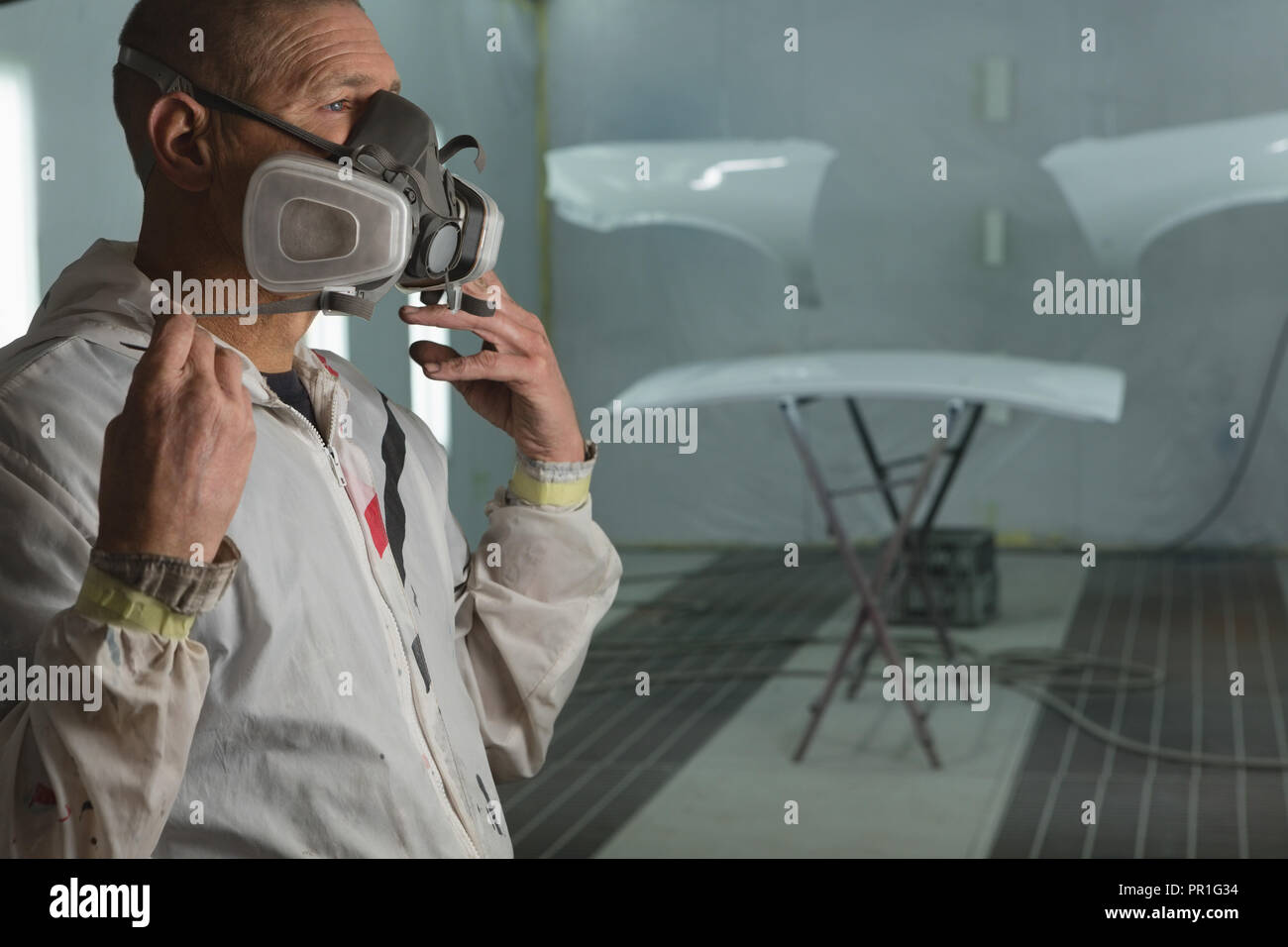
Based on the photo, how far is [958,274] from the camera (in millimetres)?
6102

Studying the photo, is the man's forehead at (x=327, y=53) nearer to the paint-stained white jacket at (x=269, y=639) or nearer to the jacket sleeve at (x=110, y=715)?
the paint-stained white jacket at (x=269, y=639)

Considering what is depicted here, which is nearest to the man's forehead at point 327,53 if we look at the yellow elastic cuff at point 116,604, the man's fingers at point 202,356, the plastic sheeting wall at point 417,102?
the man's fingers at point 202,356

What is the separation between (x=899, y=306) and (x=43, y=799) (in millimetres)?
5749

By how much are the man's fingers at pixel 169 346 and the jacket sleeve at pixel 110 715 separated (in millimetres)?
93

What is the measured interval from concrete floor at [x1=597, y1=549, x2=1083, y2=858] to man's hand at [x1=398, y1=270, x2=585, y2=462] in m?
1.84

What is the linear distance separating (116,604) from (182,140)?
0.38 metres

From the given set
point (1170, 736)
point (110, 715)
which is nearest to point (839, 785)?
point (1170, 736)

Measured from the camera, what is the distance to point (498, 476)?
15.3ft

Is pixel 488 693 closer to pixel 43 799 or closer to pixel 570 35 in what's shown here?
pixel 43 799

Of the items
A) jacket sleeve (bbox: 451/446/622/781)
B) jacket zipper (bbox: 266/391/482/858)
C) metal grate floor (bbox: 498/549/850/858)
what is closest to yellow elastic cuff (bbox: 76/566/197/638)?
jacket zipper (bbox: 266/391/482/858)

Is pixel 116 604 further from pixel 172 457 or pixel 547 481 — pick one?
pixel 547 481

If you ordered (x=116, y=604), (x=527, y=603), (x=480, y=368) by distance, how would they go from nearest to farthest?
(x=116, y=604), (x=480, y=368), (x=527, y=603)

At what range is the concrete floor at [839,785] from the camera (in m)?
2.89

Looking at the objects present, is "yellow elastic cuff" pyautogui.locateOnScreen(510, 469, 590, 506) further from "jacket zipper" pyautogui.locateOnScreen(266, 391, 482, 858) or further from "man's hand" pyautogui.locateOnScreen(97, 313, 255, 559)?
"man's hand" pyautogui.locateOnScreen(97, 313, 255, 559)
